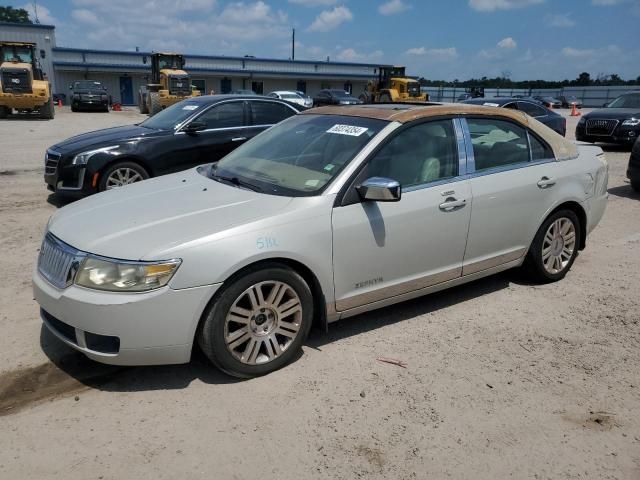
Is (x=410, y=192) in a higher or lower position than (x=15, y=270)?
higher

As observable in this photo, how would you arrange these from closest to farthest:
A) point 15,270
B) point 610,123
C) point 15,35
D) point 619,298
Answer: point 619,298, point 15,270, point 610,123, point 15,35

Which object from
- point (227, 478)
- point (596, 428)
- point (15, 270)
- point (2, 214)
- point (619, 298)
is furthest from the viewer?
point (2, 214)

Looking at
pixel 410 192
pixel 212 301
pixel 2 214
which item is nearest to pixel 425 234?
pixel 410 192

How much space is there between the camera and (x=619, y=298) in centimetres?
478

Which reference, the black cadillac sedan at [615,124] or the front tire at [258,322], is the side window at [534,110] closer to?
the black cadillac sedan at [615,124]

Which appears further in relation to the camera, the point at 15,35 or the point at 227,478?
the point at 15,35

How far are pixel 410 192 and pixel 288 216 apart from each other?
1002 mm

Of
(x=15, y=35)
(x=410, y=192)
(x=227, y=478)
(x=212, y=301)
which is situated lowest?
(x=227, y=478)

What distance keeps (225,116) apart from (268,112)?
2.43 feet

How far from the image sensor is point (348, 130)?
4020mm

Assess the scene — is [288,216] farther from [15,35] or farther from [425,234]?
[15,35]

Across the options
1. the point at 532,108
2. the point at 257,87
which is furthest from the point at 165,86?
the point at 257,87

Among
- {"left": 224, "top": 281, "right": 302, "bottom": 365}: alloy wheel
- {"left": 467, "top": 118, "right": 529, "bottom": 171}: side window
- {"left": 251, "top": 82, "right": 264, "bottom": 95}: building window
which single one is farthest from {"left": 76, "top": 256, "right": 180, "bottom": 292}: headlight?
{"left": 251, "top": 82, "right": 264, "bottom": 95}: building window

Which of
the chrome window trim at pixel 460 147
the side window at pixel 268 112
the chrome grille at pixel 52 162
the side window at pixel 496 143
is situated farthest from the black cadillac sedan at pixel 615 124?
the chrome grille at pixel 52 162
